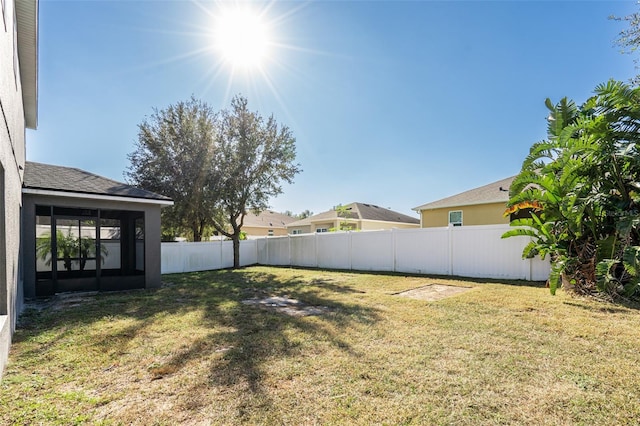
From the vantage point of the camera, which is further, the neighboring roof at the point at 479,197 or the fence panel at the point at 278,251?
the fence panel at the point at 278,251

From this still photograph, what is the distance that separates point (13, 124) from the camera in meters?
4.58

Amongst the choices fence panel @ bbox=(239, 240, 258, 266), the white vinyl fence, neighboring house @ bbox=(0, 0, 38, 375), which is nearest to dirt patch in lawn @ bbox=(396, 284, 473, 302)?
the white vinyl fence

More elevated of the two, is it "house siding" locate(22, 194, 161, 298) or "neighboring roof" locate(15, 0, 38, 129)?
"neighboring roof" locate(15, 0, 38, 129)

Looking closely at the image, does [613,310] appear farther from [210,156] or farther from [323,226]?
[323,226]

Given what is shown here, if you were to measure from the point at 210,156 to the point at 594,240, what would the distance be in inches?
561

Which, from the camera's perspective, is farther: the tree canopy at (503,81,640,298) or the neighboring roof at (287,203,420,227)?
the neighboring roof at (287,203,420,227)

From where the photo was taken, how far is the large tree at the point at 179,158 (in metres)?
14.5

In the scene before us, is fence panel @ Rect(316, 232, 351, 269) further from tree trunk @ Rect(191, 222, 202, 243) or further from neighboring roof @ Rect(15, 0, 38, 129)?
neighboring roof @ Rect(15, 0, 38, 129)

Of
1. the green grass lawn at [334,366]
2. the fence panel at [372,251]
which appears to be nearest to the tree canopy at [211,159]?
the fence panel at [372,251]

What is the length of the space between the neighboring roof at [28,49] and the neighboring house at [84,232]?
2.05 m

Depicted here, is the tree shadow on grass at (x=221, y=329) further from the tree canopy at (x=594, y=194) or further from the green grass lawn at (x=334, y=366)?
the tree canopy at (x=594, y=194)

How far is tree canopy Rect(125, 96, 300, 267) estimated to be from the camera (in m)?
14.6

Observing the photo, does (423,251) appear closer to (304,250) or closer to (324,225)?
(304,250)

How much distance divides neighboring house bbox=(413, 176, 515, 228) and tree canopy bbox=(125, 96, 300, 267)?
26.3ft
